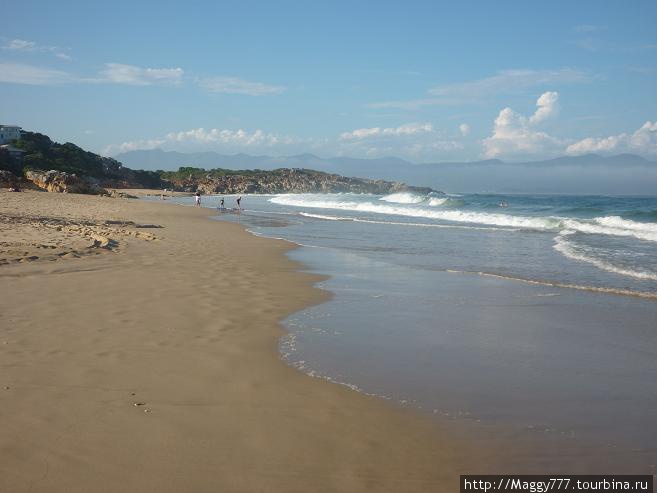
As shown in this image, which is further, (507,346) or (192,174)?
(192,174)

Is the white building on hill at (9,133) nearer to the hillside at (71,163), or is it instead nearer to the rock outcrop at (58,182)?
the hillside at (71,163)

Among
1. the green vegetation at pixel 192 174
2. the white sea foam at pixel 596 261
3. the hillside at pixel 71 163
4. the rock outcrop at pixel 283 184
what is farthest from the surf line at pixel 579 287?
the green vegetation at pixel 192 174

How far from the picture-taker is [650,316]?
8.66 metres

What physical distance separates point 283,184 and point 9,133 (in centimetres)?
4910

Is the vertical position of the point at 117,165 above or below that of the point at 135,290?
above

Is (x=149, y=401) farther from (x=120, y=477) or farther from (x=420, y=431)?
(x=420, y=431)

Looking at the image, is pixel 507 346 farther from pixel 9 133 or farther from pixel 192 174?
pixel 192 174

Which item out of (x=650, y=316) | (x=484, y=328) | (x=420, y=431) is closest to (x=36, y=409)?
(x=420, y=431)

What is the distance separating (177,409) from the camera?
Result: 4449mm

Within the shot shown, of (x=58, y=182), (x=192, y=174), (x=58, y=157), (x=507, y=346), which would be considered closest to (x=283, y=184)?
(x=192, y=174)

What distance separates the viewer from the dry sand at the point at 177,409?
3.49 m

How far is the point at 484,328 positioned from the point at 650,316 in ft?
10.4

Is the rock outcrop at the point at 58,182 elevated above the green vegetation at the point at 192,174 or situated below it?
below

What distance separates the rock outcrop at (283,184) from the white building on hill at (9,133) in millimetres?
23062
